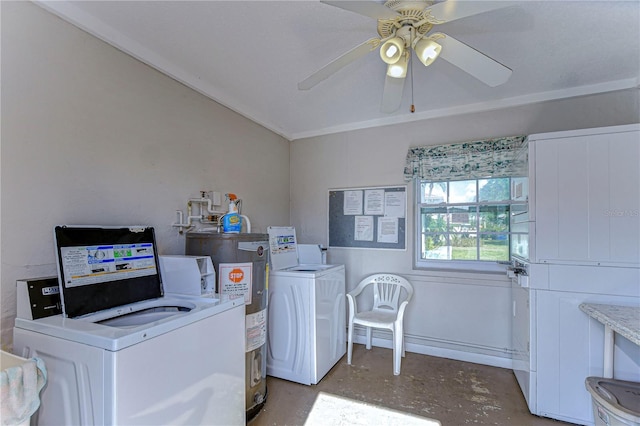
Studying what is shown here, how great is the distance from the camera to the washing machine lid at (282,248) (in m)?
2.76

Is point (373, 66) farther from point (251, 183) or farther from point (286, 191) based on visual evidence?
point (286, 191)

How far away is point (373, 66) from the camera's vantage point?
2.18 meters

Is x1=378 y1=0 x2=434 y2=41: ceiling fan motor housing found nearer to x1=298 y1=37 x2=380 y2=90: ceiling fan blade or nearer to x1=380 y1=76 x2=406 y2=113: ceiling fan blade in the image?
x1=298 y1=37 x2=380 y2=90: ceiling fan blade

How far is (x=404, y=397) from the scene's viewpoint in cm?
228

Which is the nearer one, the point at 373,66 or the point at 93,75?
the point at 93,75

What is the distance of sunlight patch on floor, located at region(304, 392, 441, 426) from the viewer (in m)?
2.00

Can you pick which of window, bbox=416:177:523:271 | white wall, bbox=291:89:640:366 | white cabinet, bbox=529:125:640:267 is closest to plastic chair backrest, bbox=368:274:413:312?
white wall, bbox=291:89:640:366

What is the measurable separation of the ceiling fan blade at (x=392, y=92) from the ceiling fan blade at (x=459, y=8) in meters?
0.44

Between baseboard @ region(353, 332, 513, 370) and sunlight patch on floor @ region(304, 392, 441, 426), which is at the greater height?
baseboard @ region(353, 332, 513, 370)

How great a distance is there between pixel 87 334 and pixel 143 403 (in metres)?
0.33

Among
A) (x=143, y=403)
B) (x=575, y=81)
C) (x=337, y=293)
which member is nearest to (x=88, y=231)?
(x=143, y=403)

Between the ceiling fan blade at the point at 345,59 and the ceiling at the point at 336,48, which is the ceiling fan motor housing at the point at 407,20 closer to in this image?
the ceiling fan blade at the point at 345,59

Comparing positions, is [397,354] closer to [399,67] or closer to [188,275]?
[188,275]

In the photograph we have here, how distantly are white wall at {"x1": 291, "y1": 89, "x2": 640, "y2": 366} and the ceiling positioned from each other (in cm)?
16
